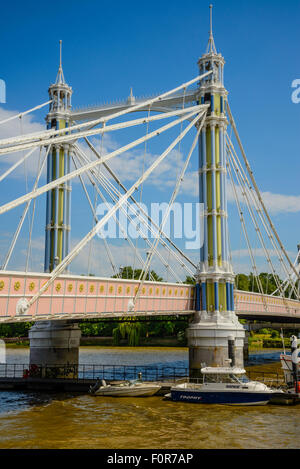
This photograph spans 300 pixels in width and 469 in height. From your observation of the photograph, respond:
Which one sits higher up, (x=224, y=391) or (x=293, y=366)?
(x=293, y=366)

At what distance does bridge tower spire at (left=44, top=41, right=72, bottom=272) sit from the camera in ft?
153

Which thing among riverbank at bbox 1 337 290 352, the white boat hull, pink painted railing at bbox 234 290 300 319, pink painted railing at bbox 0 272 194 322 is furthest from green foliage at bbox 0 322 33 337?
the white boat hull

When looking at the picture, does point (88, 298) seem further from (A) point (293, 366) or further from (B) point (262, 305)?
(B) point (262, 305)

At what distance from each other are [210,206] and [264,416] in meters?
18.9

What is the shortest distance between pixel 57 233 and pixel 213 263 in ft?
44.5

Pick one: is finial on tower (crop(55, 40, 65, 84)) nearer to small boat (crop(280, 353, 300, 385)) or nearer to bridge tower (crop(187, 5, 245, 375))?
bridge tower (crop(187, 5, 245, 375))

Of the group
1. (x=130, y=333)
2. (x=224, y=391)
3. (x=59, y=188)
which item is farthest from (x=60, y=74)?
(x=130, y=333)

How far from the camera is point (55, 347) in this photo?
148ft

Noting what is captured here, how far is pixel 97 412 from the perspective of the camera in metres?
30.3
